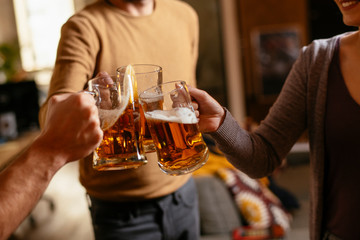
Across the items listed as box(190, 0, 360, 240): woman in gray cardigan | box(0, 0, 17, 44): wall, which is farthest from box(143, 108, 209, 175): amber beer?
box(0, 0, 17, 44): wall

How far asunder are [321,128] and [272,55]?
4.02 meters

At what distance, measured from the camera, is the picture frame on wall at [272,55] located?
5055 millimetres

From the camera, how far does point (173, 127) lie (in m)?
0.94

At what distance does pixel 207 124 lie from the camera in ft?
3.79

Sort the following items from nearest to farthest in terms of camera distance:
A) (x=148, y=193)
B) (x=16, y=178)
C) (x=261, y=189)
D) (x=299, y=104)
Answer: (x=16, y=178), (x=299, y=104), (x=148, y=193), (x=261, y=189)

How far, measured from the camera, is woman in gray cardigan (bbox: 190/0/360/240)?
3.83 ft

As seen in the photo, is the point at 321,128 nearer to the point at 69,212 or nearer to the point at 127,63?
the point at 127,63

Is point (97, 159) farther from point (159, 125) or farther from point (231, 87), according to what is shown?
point (231, 87)

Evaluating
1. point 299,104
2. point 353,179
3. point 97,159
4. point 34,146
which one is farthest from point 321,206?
point 34,146

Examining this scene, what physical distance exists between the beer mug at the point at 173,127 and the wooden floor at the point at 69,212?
6.97 feet

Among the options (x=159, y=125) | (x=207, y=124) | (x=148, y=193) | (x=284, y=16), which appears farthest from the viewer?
(x=284, y=16)

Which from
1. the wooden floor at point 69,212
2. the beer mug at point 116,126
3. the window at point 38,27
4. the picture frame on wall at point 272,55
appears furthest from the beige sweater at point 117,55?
the window at point 38,27

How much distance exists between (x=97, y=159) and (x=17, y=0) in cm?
549

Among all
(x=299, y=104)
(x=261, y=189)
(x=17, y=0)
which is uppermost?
(x=17, y=0)
